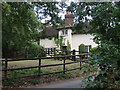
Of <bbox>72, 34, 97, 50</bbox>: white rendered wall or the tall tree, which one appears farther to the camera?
<bbox>72, 34, 97, 50</bbox>: white rendered wall

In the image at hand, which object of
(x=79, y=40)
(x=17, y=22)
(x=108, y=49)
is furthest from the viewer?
(x=79, y=40)

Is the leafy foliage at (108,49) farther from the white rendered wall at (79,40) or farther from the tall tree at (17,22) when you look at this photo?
the white rendered wall at (79,40)

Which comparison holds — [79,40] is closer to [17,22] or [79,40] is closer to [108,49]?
[17,22]

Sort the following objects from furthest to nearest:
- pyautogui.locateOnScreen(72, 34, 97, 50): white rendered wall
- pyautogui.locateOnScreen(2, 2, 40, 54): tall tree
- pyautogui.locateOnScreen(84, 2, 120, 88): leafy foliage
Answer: pyautogui.locateOnScreen(72, 34, 97, 50): white rendered wall
pyautogui.locateOnScreen(2, 2, 40, 54): tall tree
pyautogui.locateOnScreen(84, 2, 120, 88): leafy foliage

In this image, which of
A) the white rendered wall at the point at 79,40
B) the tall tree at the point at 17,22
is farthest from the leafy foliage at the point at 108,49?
the white rendered wall at the point at 79,40

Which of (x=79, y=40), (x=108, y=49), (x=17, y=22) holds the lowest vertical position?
(x=108, y=49)

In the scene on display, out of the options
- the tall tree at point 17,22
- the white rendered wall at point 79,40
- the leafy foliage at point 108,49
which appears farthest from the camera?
the white rendered wall at point 79,40

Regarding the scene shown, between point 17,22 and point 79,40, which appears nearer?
point 17,22

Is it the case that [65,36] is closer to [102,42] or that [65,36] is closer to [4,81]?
[4,81]

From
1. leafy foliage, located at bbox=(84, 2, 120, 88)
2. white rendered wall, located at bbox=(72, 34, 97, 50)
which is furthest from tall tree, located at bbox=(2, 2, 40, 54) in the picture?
white rendered wall, located at bbox=(72, 34, 97, 50)

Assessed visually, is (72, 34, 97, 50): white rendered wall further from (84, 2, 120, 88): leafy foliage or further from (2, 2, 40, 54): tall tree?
(84, 2, 120, 88): leafy foliage

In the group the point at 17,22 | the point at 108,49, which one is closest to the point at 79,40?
the point at 17,22

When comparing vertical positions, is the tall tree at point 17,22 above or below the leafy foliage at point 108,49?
above

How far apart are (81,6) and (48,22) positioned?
5.87 feet
